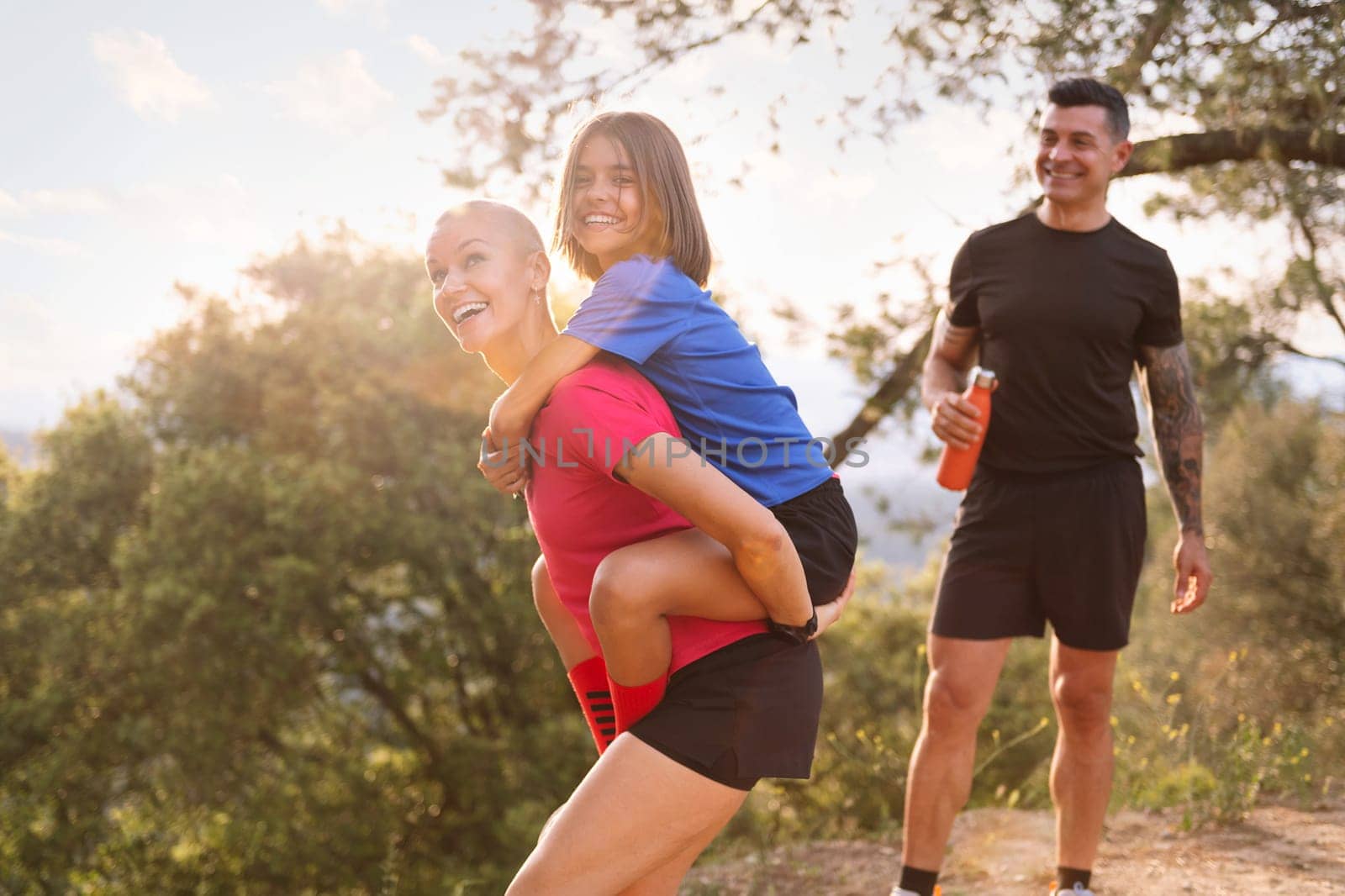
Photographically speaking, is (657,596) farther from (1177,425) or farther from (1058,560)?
(1177,425)

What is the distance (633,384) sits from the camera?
1747mm

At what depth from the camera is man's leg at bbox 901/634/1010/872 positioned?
125 inches

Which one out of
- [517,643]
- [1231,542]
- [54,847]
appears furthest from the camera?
[1231,542]

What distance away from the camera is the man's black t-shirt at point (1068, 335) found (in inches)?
124

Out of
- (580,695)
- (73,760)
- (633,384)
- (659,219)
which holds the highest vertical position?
(659,219)

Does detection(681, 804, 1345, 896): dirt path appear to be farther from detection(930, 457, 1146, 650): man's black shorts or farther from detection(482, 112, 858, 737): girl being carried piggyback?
detection(482, 112, 858, 737): girl being carried piggyback

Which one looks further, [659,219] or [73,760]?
[73,760]

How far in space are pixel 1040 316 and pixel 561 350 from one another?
6.14 feet

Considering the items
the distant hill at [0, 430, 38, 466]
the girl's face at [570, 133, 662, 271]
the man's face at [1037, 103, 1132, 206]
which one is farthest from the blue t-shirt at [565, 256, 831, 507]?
the distant hill at [0, 430, 38, 466]

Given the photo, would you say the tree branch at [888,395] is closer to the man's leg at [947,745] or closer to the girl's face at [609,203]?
the man's leg at [947,745]

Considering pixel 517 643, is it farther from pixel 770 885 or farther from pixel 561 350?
pixel 561 350

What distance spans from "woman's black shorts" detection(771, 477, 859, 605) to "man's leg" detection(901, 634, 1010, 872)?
4.59ft

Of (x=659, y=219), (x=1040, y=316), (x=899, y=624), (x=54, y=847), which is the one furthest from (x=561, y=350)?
(x=899, y=624)

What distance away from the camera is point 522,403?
180 centimetres
